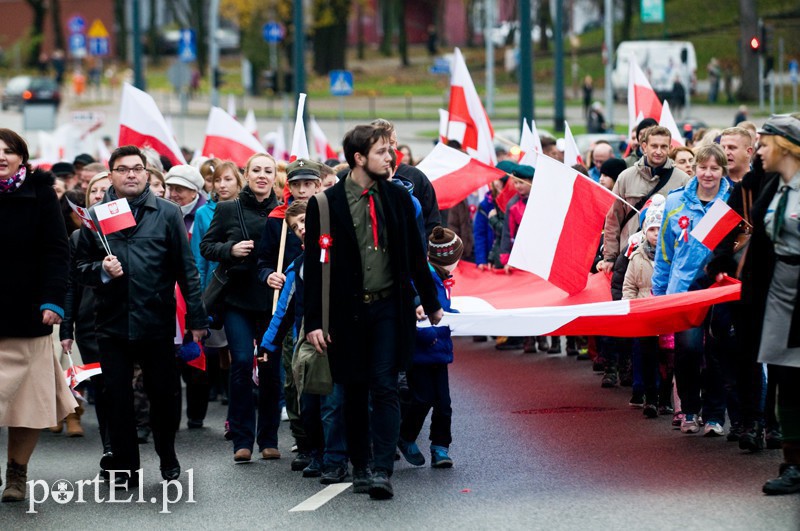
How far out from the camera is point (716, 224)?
9.05 metres

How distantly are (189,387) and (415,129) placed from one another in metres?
37.7

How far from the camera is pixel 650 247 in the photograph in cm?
1052

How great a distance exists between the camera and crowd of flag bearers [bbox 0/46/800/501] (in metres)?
8.17

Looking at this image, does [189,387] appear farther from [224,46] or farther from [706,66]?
[224,46]

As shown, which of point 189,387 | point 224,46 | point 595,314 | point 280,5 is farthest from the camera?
point 224,46

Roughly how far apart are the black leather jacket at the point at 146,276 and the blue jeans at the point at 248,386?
761 millimetres

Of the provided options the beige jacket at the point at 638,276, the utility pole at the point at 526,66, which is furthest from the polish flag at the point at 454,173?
the utility pole at the point at 526,66

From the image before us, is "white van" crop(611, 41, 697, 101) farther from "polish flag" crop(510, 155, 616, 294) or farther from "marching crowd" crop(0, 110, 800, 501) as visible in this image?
"marching crowd" crop(0, 110, 800, 501)

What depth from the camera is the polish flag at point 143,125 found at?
581 inches

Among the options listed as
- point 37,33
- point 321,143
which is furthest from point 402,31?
point 321,143

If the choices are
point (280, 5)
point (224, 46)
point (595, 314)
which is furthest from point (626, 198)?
point (224, 46)

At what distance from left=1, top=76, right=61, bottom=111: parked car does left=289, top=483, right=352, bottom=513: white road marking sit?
49.9 metres

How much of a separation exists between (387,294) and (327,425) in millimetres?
997

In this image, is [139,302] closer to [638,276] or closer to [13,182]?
[13,182]
